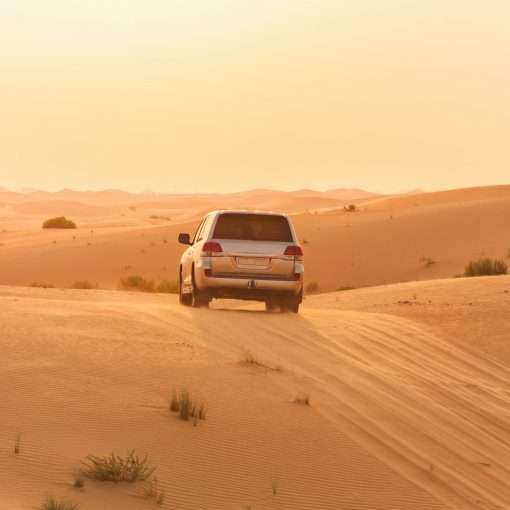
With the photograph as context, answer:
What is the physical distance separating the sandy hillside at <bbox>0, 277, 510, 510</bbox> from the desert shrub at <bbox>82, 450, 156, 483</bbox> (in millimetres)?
136

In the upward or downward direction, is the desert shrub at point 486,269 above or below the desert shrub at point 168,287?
above

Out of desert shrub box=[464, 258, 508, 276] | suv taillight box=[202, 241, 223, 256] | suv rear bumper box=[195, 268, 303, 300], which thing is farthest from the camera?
desert shrub box=[464, 258, 508, 276]

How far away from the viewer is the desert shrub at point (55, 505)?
24.3 feet

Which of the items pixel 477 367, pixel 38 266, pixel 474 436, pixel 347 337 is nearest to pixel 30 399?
pixel 474 436

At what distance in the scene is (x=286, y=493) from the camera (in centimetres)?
885

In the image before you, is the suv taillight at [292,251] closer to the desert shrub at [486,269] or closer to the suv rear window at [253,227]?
the suv rear window at [253,227]

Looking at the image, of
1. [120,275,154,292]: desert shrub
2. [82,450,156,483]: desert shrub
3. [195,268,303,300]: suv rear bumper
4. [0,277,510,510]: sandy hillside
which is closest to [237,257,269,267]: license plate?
[195,268,303,300]: suv rear bumper

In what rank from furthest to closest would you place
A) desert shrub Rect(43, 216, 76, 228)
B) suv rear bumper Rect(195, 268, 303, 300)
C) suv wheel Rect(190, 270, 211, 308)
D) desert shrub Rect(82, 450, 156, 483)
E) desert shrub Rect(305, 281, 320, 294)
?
desert shrub Rect(43, 216, 76, 228) → desert shrub Rect(305, 281, 320, 294) → suv wheel Rect(190, 270, 211, 308) → suv rear bumper Rect(195, 268, 303, 300) → desert shrub Rect(82, 450, 156, 483)

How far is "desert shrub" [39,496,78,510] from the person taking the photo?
24.3ft

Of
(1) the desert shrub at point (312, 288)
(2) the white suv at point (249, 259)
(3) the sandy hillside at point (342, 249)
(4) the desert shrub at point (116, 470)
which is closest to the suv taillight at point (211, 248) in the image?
(2) the white suv at point (249, 259)

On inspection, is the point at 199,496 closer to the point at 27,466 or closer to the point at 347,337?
the point at 27,466

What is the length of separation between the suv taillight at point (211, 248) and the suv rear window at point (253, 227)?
22cm

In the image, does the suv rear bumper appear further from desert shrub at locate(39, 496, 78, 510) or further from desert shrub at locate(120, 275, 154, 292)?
desert shrub at locate(120, 275, 154, 292)

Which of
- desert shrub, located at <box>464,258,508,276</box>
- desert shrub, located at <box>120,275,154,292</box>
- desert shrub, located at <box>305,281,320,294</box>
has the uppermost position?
desert shrub, located at <box>464,258,508,276</box>
